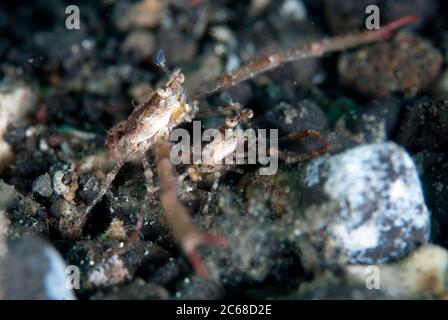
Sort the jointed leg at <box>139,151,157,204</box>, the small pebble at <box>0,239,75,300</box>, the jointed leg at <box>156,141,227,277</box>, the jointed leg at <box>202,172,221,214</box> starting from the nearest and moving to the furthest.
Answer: the jointed leg at <box>156,141,227,277</box> < the small pebble at <box>0,239,75,300</box> < the jointed leg at <box>202,172,221,214</box> < the jointed leg at <box>139,151,157,204</box>

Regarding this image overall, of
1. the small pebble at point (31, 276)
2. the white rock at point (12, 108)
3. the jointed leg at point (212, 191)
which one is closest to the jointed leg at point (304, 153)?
the jointed leg at point (212, 191)

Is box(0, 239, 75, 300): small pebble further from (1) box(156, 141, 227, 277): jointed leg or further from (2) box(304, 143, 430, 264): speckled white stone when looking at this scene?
(2) box(304, 143, 430, 264): speckled white stone

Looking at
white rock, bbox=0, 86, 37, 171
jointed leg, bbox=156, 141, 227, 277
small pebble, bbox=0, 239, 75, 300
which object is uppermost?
white rock, bbox=0, 86, 37, 171

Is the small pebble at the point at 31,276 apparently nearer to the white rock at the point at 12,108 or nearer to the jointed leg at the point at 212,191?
the jointed leg at the point at 212,191

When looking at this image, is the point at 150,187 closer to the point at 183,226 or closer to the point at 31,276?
the point at 183,226

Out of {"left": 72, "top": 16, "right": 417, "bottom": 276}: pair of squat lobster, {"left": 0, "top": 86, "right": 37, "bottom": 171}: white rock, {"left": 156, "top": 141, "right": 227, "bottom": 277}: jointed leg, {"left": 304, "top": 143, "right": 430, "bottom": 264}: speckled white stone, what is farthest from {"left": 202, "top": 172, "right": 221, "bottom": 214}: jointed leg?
{"left": 0, "top": 86, "right": 37, "bottom": 171}: white rock

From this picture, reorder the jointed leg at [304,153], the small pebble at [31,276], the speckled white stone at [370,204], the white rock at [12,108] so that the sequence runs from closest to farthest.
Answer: the small pebble at [31,276] < the speckled white stone at [370,204] < the jointed leg at [304,153] < the white rock at [12,108]

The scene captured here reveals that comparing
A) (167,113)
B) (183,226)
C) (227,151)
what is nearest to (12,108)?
(167,113)
